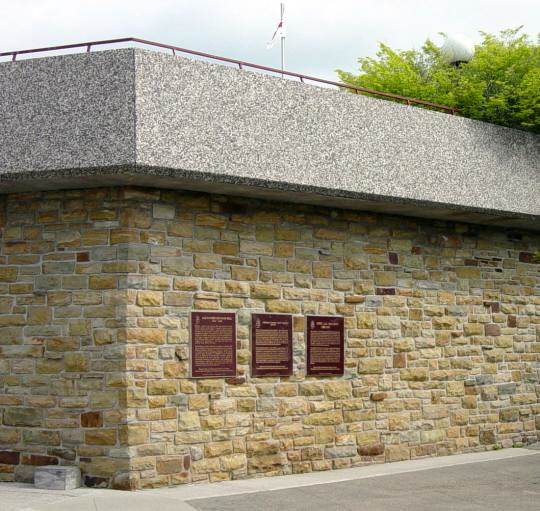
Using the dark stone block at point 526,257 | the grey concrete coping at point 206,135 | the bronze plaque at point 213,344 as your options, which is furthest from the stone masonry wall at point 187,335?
the dark stone block at point 526,257

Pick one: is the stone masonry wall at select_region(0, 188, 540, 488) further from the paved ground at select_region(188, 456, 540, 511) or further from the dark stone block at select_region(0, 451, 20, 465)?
the paved ground at select_region(188, 456, 540, 511)

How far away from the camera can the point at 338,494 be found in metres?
10.9

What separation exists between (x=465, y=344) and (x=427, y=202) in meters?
2.66

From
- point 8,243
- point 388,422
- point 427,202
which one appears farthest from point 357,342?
point 8,243

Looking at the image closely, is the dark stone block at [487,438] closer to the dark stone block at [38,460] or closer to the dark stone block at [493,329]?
the dark stone block at [493,329]

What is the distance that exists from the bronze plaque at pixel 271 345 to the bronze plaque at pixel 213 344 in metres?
0.33

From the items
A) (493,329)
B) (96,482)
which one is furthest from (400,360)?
(96,482)

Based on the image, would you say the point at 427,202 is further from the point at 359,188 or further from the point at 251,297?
the point at 251,297

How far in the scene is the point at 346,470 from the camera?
12812 mm

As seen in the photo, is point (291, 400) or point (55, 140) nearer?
point (55, 140)

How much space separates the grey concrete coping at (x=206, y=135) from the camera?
34.7ft

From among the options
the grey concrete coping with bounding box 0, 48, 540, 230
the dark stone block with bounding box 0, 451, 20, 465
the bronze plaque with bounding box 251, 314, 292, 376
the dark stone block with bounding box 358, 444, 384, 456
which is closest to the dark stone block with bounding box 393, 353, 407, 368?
the dark stone block with bounding box 358, 444, 384, 456

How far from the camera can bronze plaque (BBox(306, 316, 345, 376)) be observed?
12.8m

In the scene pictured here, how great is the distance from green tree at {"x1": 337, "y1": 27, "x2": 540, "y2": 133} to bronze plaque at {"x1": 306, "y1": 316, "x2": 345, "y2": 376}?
4195mm
